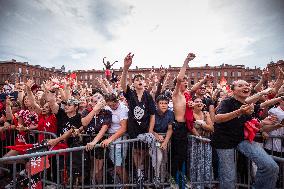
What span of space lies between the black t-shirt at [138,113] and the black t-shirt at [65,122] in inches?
48.2

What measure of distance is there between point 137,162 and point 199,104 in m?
1.98

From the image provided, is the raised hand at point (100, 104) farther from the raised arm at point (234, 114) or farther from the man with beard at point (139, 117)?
the raised arm at point (234, 114)

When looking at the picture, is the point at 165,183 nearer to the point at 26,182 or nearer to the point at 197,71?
the point at 26,182

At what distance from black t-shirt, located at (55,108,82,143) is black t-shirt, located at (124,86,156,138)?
1.22 meters

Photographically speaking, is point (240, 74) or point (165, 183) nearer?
point (165, 183)

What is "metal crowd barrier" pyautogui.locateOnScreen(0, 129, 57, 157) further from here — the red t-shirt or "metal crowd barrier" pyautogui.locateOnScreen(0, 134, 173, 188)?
"metal crowd barrier" pyautogui.locateOnScreen(0, 134, 173, 188)

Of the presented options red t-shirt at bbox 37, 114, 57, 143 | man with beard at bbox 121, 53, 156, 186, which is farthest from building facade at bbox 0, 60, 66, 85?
man with beard at bbox 121, 53, 156, 186

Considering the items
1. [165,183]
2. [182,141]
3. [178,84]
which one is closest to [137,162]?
[165,183]

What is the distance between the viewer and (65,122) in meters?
5.08

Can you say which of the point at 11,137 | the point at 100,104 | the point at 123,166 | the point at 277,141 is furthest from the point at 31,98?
the point at 277,141

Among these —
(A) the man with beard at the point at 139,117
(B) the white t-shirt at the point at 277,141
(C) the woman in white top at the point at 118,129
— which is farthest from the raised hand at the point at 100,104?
(B) the white t-shirt at the point at 277,141

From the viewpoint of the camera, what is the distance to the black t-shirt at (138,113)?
4.58 m

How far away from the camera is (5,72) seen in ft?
251

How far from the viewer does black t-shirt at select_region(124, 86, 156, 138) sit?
4.58 metres
